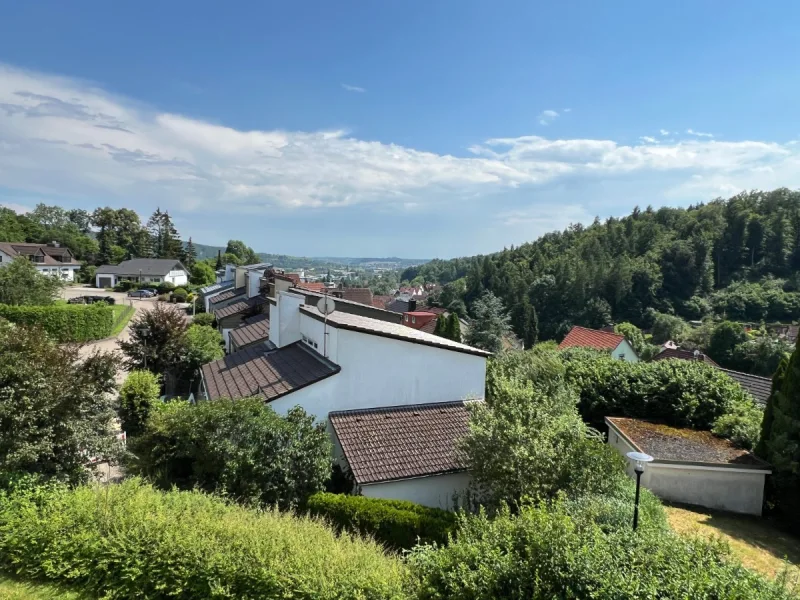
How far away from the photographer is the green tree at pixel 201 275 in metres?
82.2

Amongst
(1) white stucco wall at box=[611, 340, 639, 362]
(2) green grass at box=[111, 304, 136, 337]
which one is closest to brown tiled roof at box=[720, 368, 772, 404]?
(1) white stucco wall at box=[611, 340, 639, 362]

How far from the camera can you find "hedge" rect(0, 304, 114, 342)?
102 feet

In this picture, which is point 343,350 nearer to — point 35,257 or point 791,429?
point 791,429

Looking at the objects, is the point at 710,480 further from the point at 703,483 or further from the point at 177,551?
the point at 177,551

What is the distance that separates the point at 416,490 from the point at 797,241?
12165cm

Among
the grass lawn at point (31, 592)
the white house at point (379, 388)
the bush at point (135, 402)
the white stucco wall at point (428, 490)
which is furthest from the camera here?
the bush at point (135, 402)

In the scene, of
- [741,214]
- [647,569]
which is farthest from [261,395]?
[741,214]

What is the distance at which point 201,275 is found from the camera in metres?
83.8

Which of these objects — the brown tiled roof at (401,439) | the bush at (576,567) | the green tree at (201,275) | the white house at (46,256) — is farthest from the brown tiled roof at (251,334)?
the green tree at (201,275)

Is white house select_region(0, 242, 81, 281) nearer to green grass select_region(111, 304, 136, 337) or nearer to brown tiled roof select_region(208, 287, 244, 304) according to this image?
green grass select_region(111, 304, 136, 337)

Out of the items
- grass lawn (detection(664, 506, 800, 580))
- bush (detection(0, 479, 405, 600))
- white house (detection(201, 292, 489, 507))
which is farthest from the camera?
white house (detection(201, 292, 489, 507))

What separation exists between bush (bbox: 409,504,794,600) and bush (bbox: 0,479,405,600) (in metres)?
0.85

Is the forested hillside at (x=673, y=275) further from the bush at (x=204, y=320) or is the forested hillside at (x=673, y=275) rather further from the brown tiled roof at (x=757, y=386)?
the bush at (x=204, y=320)

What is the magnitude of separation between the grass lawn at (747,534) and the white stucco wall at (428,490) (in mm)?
4946
